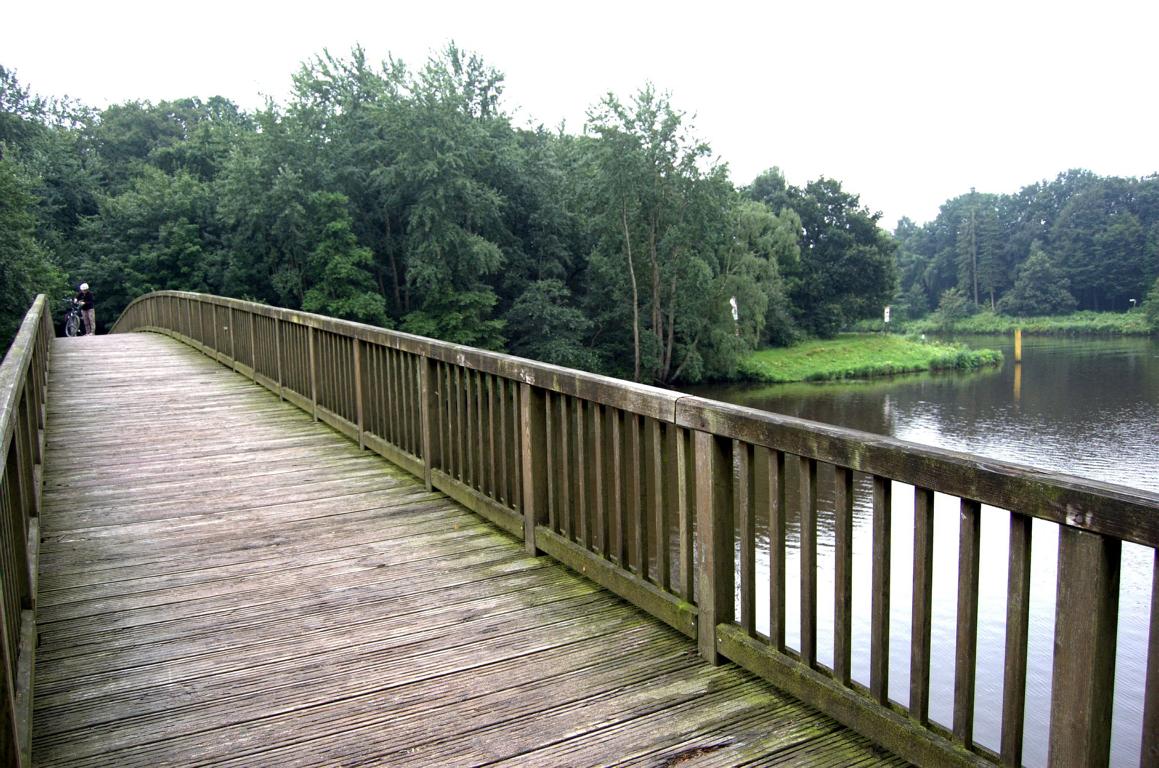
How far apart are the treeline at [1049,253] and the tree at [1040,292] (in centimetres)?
9

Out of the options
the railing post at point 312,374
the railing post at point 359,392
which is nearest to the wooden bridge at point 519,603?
the railing post at point 359,392

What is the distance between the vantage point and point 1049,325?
7688 centimetres

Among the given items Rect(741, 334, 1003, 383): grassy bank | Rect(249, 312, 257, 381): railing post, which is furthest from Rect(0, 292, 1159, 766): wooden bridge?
Rect(741, 334, 1003, 383): grassy bank

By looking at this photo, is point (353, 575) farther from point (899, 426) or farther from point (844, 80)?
point (844, 80)

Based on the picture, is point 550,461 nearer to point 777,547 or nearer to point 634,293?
point 777,547

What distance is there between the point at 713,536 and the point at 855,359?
47.2 m

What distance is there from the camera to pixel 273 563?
4.05 metres

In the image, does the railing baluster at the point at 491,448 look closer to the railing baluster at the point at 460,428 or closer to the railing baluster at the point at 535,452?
the railing baluster at the point at 460,428

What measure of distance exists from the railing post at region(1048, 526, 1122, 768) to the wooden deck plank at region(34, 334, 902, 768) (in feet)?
1.87

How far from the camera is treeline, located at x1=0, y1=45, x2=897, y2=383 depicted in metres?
35.4

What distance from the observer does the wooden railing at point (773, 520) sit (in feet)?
5.91

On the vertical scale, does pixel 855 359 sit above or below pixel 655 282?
below

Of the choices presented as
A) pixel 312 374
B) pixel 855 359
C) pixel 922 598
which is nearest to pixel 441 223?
pixel 855 359

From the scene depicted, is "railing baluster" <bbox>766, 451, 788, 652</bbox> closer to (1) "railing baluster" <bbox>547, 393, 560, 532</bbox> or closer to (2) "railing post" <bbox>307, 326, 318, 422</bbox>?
(1) "railing baluster" <bbox>547, 393, 560, 532</bbox>
